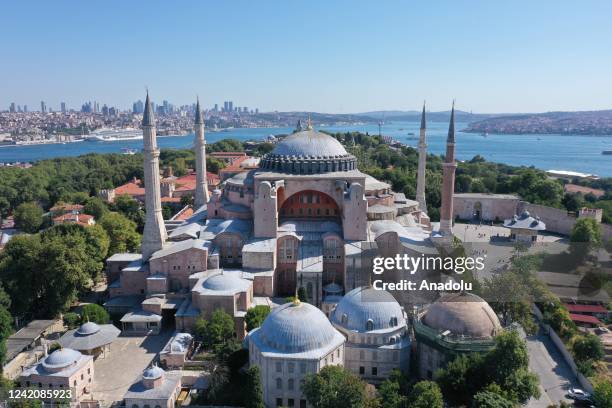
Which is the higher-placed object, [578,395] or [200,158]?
[200,158]

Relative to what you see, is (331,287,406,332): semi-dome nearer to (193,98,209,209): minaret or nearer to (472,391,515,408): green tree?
(472,391,515,408): green tree

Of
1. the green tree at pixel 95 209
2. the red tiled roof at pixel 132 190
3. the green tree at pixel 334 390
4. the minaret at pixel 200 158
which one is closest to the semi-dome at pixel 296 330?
the green tree at pixel 334 390

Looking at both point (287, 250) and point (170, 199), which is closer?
point (287, 250)

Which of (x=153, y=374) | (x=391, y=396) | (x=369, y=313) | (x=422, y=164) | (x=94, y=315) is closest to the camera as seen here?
(x=391, y=396)

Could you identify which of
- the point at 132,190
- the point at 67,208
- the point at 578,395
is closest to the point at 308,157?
the point at 578,395

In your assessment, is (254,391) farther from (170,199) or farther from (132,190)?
(132,190)

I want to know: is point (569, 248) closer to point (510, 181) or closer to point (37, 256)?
point (510, 181)
